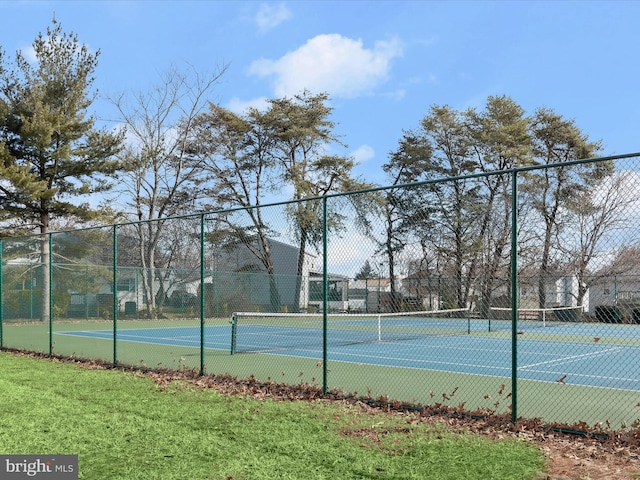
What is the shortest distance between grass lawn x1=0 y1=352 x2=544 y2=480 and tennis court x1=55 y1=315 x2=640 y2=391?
3.89 meters

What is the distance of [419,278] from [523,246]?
1867mm

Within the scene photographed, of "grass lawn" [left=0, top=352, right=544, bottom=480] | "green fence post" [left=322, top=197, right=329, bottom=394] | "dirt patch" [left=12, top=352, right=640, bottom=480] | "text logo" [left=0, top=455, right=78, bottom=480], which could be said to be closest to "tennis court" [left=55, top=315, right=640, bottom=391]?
"dirt patch" [left=12, top=352, right=640, bottom=480]

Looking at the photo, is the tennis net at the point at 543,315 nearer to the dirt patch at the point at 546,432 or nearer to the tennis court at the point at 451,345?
the tennis court at the point at 451,345

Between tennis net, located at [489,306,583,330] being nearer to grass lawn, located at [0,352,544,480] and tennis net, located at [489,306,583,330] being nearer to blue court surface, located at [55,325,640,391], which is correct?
blue court surface, located at [55,325,640,391]

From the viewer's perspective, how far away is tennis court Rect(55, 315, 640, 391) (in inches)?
460

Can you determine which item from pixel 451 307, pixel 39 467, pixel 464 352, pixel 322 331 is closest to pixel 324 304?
pixel 451 307

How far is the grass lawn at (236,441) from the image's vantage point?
5.26 metres

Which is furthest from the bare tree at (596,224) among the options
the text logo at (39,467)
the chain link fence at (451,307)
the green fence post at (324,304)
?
the text logo at (39,467)

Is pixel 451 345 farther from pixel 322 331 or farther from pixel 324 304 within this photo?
pixel 324 304

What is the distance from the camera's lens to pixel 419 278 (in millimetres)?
9516

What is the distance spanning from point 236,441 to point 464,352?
33.0 feet

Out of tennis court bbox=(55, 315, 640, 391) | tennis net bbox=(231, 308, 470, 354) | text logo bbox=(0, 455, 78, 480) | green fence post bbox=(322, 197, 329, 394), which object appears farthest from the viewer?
tennis net bbox=(231, 308, 470, 354)

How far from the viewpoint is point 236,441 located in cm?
619

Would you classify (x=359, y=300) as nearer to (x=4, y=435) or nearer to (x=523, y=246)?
(x=523, y=246)
